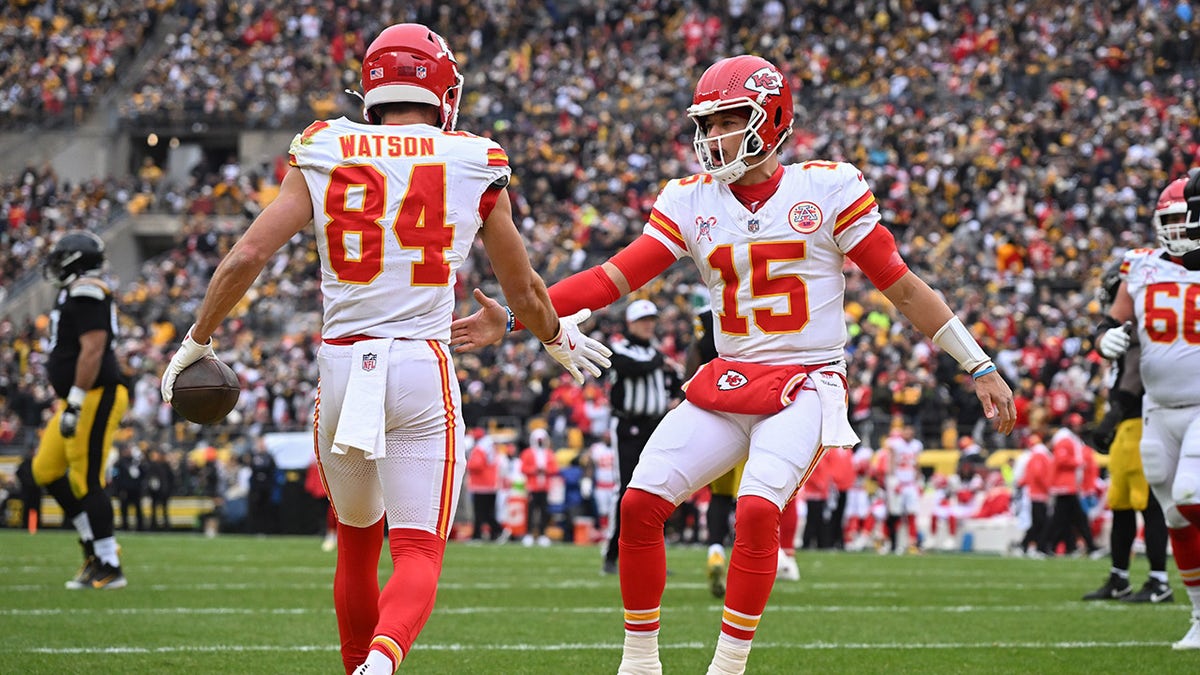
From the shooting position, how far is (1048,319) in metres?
23.2

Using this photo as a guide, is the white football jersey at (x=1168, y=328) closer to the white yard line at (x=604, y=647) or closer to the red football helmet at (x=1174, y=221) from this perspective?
the red football helmet at (x=1174, y=221)

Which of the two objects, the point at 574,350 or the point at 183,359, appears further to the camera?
the point at 574,350

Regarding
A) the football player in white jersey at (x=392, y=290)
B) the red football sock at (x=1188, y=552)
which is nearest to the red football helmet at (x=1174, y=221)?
the red football sock at (x=1188, y=552)

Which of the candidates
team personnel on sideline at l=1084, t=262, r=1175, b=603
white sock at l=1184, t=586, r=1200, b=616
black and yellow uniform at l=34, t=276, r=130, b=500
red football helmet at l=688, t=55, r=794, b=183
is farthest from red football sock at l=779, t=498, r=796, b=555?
red football helmet at l=688, t=55, r=794, b=183

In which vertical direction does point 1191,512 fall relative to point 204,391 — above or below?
below

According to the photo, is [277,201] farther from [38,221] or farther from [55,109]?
[55,109]

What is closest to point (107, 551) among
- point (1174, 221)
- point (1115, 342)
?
point (1115, 342)

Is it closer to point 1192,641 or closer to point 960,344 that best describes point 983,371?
point 960,344

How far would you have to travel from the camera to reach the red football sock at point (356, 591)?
4.79 metres

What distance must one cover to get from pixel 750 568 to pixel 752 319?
0.87 m

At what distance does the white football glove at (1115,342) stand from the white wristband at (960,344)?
2.69m

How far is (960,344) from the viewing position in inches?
211

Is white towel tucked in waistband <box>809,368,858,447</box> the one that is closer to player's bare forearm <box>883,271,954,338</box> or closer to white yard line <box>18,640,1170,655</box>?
player's bare forearm <box>883,271,954,338</box>

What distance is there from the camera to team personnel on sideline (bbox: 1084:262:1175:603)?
915cm
